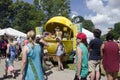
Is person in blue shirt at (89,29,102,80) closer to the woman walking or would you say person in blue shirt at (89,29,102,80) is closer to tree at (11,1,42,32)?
the woman walking

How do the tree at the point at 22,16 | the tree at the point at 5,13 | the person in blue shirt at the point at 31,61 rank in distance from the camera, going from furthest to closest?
the tree at the point at 5,13 → the tree at the point at 22,16 → the person in blue shirt at the point at 31,61

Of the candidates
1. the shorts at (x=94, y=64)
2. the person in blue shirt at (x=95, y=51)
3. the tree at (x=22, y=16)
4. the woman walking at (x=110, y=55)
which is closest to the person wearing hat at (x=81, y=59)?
the woman walking at (x=110, y=55)

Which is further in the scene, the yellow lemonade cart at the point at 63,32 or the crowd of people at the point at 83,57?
the yellow lemonade cart at the point at 63,32

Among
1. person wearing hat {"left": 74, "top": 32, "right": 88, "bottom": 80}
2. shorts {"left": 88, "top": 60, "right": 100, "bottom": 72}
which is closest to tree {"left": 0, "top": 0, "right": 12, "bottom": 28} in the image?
shorts {"left": 88, "top": 60, "right": 100, "bottom": 72}

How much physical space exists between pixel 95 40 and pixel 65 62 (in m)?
9.37

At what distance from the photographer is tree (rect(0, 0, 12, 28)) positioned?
85.5 m

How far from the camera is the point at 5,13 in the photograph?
292 ft

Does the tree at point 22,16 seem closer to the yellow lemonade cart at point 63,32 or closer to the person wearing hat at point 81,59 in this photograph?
the yellow lemonade cart at point 63,32

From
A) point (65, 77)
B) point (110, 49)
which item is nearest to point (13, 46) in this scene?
point (65, 77)

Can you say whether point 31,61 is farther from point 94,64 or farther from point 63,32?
point 63,32

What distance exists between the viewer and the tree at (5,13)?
8550 cm

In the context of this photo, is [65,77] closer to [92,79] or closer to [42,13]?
[92,79]

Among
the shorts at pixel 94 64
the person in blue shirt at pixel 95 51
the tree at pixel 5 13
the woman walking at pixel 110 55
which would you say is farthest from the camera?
the tree at pixel 5 13

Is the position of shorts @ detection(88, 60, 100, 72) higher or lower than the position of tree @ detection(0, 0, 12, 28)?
lower
